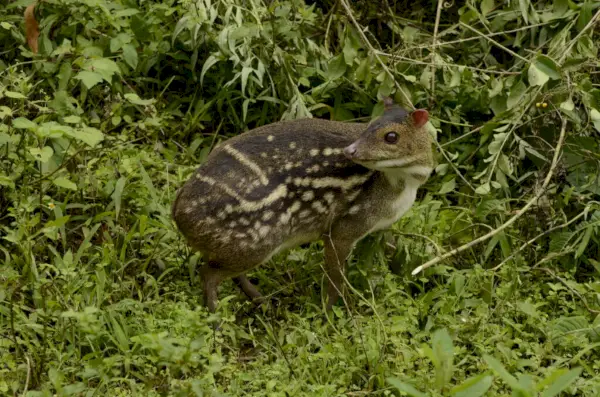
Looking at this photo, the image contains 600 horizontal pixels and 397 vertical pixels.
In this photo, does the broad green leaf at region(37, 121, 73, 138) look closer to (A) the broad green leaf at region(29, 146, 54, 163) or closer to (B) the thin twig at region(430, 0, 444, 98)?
(A) the broad green leaf at region(29, 146, 54, 163)

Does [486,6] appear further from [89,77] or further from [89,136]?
[89,136]

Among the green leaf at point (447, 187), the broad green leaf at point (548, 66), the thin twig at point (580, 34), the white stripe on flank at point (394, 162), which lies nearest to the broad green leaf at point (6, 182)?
the white stripe on flank at point (394, 162)

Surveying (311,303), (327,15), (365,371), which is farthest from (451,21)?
(365,371)

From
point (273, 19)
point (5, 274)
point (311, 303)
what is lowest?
point (311, 303)

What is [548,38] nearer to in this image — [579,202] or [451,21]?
[451,21]

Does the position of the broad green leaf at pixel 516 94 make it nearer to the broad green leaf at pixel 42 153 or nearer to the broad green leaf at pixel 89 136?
the broad green leaf at pixel 89 136

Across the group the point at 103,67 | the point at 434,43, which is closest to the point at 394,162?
the point at 434,43

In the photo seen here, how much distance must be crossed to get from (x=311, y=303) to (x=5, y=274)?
1.63 m

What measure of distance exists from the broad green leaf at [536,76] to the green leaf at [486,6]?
934 mm

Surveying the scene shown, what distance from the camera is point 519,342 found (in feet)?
18.7

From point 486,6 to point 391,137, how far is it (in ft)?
5.81

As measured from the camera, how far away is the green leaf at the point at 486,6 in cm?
739

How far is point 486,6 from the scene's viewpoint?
292 inches

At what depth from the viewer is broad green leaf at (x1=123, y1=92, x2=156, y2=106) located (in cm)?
682
